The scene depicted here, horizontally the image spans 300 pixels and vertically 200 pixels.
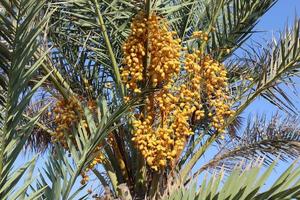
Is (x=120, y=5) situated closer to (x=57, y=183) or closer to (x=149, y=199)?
(x=149, y=199)

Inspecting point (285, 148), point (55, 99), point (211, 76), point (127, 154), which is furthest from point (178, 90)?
point (285, 148)

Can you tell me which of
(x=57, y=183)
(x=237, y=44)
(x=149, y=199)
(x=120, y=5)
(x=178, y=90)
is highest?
(x=120, y=5)

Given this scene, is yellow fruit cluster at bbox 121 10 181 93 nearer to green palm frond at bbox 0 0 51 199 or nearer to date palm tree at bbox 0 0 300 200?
date palm tree at bbox 0 0 300 200

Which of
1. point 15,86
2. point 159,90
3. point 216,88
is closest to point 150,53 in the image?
point 159,90

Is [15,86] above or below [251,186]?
above

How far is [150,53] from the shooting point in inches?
182

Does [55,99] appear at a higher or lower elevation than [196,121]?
higher

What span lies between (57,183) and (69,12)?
1.85m

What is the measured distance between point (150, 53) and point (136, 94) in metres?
0.44

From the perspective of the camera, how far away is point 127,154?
16.6ft

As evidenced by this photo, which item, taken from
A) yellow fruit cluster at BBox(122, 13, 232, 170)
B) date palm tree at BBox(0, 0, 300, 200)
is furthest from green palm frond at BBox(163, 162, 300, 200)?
yellow fruit cluster at BBox(122, 13, 232, 170)

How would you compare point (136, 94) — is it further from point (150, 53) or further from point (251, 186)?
point (251, 186)

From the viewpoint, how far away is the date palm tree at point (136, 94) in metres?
3.37

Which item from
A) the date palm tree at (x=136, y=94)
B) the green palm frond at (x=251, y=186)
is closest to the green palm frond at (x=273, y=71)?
the date palm tree at (x=136, y=94)
